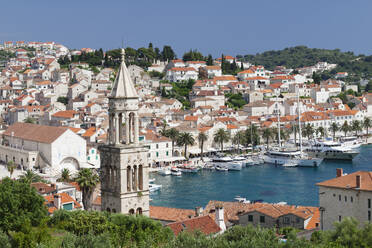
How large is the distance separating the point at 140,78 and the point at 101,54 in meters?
14.7

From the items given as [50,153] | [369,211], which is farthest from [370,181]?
[50,153]

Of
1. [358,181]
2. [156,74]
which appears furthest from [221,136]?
[358,181]

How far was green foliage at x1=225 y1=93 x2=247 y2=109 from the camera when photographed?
335 feet

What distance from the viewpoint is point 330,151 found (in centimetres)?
7619

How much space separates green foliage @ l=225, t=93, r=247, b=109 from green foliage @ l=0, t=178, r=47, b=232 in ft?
256

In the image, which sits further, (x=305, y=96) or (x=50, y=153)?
(x=305, y=96)

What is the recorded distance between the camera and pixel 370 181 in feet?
94.9

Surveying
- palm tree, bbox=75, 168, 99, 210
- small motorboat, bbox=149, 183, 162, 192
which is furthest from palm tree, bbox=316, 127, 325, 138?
palm tree, bbox=75, 168, 99, 210

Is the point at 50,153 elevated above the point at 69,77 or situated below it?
below

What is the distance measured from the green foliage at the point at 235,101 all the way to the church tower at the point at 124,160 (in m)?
80.6

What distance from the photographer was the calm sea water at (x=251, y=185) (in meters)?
48.8

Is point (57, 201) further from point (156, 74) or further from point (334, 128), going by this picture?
point (156, 74)

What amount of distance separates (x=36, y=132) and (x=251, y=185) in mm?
22340

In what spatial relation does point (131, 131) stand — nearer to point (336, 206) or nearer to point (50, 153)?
point (336, 206)
